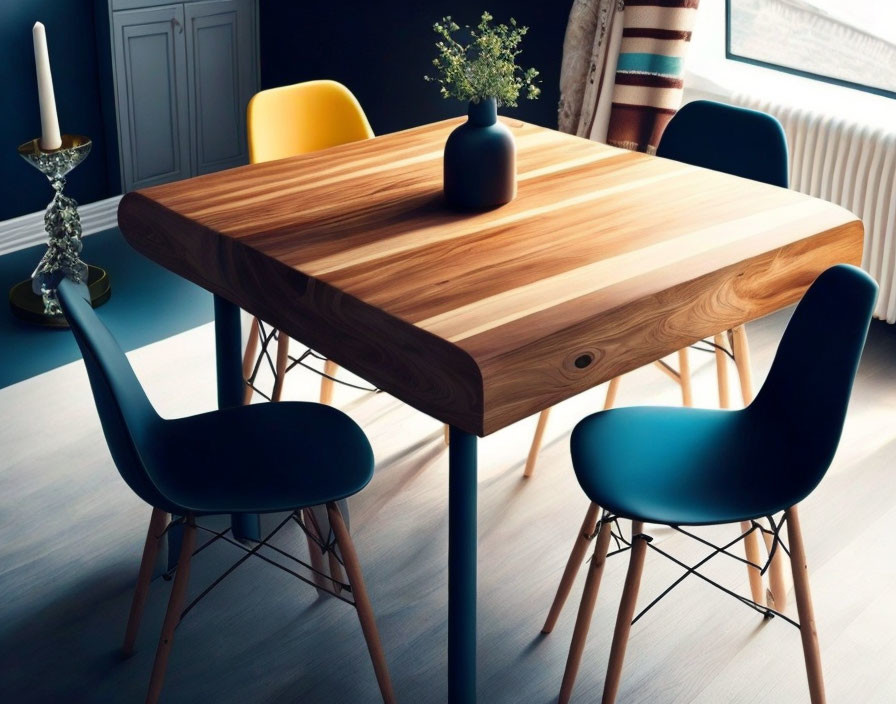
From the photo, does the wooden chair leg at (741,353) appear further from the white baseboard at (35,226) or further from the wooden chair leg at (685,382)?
the white baseboard at (35,226)

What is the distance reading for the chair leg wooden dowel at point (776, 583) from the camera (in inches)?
85.8

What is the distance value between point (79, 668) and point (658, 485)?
1141 millimetres

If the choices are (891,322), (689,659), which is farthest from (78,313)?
(891,322)

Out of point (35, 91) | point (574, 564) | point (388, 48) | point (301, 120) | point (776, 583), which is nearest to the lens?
point (574, 564)

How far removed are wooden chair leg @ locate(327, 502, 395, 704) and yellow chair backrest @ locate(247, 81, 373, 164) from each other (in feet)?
4.11

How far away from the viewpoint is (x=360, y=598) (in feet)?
6.05

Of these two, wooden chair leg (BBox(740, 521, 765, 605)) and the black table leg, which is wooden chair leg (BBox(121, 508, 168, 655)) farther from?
wooden chair leg (BBox(740, 521, 765, 605))

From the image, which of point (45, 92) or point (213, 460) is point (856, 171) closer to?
point (213, 460)

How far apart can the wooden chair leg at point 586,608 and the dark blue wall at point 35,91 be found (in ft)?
9.91

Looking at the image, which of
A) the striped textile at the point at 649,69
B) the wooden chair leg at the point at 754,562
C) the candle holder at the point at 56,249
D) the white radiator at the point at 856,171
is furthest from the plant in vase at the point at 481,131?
the candle holder at the point at 56,249

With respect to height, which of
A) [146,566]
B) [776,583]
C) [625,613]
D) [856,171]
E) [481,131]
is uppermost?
[481,131]

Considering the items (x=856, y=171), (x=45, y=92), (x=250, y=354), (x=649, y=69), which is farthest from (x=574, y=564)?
(x=45, y=92)

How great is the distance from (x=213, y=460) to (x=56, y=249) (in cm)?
183

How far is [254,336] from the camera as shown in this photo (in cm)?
268
